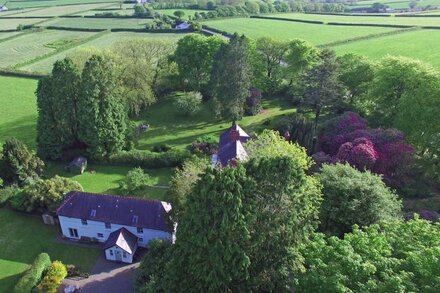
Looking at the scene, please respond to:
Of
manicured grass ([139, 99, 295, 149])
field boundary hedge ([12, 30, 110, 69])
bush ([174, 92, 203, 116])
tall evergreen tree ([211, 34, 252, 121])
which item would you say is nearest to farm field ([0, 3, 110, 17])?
field boundary hedge ([12, 30, 110, 69])

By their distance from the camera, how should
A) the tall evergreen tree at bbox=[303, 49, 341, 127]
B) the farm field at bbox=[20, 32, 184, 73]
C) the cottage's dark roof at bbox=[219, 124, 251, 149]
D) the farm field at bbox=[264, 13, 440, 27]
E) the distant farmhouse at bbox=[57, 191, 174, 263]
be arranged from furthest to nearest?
the farm field at bbox=[264, 13, 440, 27] → the farm field at bbox=[20, 32, 184, 73] → the tall evergreen tree at bbox=[303, 49, 341, 127] → the cottage's dark roof at bbox=[219, 124, 251, 149] → the distant farmhouse at bbox=[57, 191, 174, 263]

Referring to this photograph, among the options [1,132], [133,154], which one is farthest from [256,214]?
[1,132]

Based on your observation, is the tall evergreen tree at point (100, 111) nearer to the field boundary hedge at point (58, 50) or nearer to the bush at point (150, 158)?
Result: the bush at point (150, 158)

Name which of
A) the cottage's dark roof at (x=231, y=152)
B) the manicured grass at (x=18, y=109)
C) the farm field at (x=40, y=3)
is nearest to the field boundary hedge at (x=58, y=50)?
the manicured grass at (x=18, y=109)

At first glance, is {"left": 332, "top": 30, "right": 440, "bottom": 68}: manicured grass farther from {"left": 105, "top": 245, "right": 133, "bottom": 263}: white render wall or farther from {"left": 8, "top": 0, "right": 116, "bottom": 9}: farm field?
{"left": 8, "top": 0, "right": 116, "bottom": 9}: farm field

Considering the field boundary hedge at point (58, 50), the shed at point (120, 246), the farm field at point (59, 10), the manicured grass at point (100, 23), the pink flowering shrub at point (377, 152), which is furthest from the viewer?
the farm field at point (59, 10)

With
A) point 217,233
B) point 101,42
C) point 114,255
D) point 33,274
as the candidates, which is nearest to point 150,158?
point 114,255
